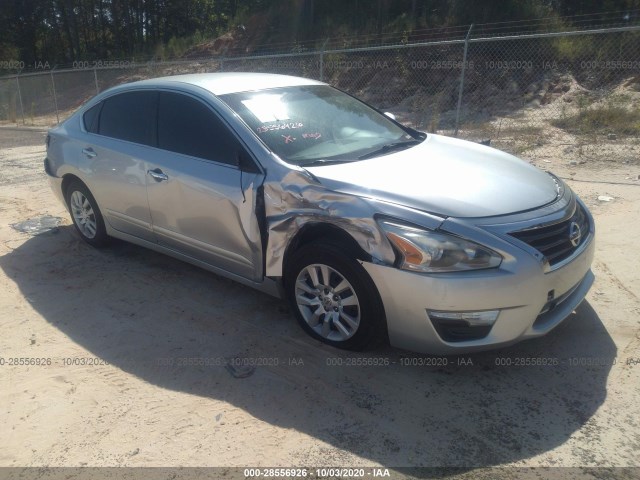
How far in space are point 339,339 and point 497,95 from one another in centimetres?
1487

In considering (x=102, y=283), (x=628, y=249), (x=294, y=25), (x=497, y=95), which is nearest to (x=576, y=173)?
(x=628, y=249)

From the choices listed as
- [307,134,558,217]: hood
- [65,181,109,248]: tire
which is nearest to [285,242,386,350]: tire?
[307,134,558,217]: hood

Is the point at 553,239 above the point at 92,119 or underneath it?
underneath

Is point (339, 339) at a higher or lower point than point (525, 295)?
lower

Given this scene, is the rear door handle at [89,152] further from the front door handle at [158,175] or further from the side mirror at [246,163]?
the side mirror at [246,163]

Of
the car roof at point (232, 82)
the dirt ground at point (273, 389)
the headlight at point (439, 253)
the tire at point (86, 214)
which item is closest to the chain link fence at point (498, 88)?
the car roof at point (232, 82)

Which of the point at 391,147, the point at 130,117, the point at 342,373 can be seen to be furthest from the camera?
the point at 130,117

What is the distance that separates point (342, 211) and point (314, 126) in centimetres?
112

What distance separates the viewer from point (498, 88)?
56.0ft

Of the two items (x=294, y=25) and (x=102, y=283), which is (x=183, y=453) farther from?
(x=294, y=25)

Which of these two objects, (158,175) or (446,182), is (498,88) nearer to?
(158,175)

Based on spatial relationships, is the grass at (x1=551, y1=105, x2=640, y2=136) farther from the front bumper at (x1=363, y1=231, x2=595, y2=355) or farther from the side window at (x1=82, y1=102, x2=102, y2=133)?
the side window at (x1=82, y1=102, x2=102, y2=133)

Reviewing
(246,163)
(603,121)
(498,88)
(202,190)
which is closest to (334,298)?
Result: (246,163)

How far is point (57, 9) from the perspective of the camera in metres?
36.0
